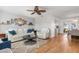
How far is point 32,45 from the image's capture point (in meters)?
1.92

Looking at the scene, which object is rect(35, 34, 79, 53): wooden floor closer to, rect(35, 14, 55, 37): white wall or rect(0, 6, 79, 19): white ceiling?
rect(35, 14, 55, 37): white wall

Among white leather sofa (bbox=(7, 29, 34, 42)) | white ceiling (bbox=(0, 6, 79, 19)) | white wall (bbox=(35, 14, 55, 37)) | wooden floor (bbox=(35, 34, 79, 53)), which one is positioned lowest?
wooden floor (bbox=(35, 34, 79, 53))

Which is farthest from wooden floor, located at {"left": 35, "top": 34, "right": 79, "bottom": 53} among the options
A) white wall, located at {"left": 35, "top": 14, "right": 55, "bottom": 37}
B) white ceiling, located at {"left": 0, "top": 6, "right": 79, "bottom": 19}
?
white ceiling, located at {"left": 0, "top": 6, "right": 79, "bottom": 19}

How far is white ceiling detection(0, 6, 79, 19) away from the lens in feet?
6.09

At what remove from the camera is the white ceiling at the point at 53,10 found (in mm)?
1856

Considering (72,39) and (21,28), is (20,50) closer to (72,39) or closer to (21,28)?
(21,28)

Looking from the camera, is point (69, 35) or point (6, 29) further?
point (69, 35)

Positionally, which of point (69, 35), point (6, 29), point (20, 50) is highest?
point (6, 29)

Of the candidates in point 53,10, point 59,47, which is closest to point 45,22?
point 53,10

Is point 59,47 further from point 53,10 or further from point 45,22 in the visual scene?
point 53,10

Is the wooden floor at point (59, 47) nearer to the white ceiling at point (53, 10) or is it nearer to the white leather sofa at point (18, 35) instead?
the white leather sofa at point (18, 35)
